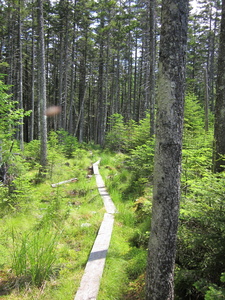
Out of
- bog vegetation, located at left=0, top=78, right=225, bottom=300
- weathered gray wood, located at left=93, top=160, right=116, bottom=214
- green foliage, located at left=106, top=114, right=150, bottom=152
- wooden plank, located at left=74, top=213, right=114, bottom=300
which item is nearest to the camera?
bog vegetation, located at left=0, top=78, right=225, bottom=300

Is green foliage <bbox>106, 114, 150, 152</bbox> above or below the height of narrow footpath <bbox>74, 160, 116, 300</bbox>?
above

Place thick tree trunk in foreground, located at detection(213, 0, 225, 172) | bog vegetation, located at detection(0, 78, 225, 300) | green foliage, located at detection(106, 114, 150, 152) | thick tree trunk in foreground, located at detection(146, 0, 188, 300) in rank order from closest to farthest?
thick tree trunk in foreground, located at detection(146, 0, 188, 300)
bog vegetation, located at detection(0, 78, 225, 300)
thick tree trunk in foreground, located at detection(213, 0, 225, 172)
green foliage, located at detection(106, 114, 150, 152)

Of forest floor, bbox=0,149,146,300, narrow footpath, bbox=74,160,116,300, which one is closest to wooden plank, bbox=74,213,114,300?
narrow footpath, bbox=74,160,116,300

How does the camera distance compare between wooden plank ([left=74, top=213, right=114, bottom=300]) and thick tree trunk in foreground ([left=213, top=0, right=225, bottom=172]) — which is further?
thick tree trunk in foreground ([left=213, top=0, right=225, bottom=172])

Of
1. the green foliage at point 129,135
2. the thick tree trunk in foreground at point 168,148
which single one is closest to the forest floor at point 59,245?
the thick tree trunk in foreground at point 168,148

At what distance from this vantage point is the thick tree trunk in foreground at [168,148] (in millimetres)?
2328

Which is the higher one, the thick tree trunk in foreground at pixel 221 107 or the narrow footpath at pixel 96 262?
the thick tree trunk in foreground at pixel 221 107

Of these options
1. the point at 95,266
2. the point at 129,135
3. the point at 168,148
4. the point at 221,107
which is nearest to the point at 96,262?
the point at 95,266

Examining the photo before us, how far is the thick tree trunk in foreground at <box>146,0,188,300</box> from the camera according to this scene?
2328 mm

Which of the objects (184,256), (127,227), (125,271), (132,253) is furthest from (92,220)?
(184,256)

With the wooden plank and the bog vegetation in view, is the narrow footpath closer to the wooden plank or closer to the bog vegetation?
the wooden plank

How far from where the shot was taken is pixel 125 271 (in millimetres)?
3777

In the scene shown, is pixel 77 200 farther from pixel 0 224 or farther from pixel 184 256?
pixel 184 256

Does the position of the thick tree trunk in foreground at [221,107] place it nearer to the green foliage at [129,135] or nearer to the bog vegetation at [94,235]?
the bog vegetation at [94,235]
